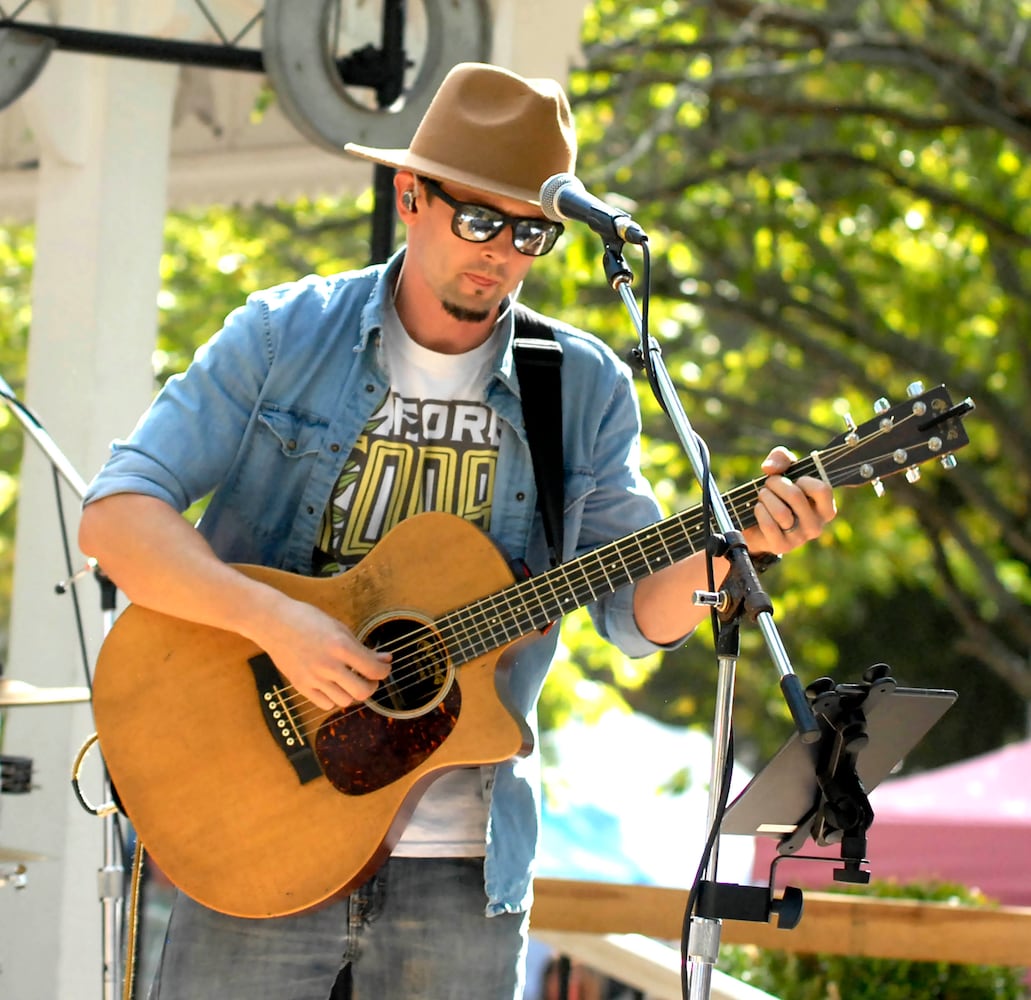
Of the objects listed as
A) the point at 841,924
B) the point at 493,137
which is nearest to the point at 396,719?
the point at 493,137

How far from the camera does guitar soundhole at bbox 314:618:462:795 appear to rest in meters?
2.61

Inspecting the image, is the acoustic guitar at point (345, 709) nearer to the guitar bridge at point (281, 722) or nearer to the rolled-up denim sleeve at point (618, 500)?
the guitar bridge at point (281, 722)

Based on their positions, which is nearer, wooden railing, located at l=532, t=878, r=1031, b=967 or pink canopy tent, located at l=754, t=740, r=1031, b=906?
wooden railing, located at l=532, t=878, r=1031, b=967

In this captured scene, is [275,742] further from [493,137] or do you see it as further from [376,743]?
[493,137]

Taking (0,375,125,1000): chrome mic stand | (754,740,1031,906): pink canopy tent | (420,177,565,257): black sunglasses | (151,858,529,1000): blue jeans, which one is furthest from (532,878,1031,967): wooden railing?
(754,740,1031,906): pink canopy tent

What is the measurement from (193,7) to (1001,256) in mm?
5803

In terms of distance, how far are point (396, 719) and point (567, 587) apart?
0.37 m

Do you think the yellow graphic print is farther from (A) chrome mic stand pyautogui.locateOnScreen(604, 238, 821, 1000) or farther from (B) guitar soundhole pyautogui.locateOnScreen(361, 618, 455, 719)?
(A) chrome mic stand pyautogui.locateOnScreen(604, 238, 821, 1000)

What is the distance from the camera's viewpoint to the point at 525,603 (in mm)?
2697

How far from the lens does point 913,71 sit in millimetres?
7965

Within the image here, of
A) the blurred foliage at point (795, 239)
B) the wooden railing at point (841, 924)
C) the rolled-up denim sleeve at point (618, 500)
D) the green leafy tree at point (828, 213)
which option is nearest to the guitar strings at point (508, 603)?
the rolled-up denim sleeve at point (618, 500)

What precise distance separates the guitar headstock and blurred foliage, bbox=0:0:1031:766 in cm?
539

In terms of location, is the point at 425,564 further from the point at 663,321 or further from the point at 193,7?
the point at 663,321

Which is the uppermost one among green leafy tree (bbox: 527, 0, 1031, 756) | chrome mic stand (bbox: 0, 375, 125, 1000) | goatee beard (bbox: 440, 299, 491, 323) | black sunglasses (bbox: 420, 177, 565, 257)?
green leafy tree (bbox: 527, 0, 1031, 756)
